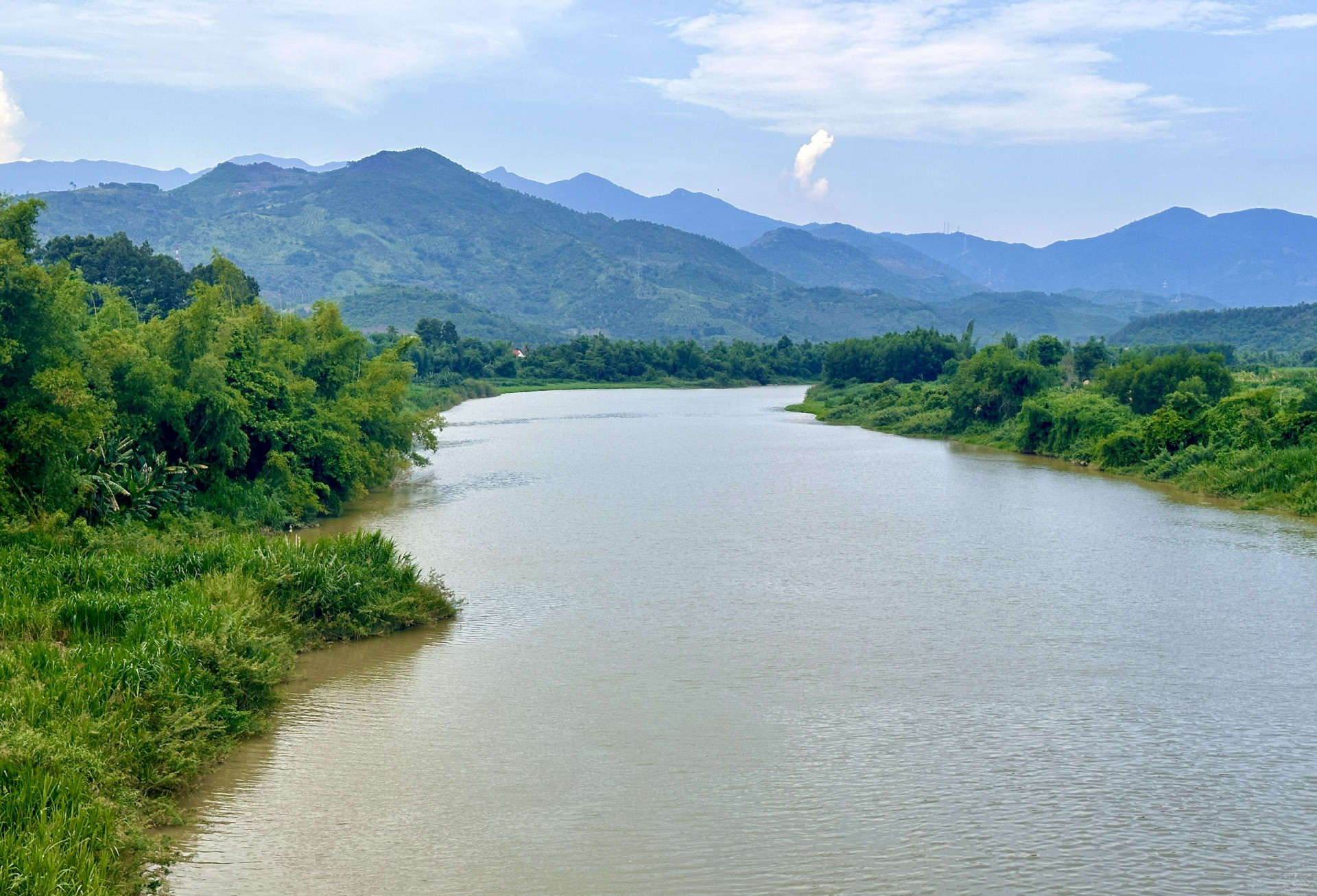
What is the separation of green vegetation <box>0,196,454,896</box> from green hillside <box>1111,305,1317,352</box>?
91.8 meters

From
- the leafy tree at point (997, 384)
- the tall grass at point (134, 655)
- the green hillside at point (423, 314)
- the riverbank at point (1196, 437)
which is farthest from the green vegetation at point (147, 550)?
the green hillside at point (423, 314)

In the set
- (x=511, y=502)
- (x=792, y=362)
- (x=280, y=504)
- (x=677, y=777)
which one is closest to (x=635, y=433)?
(x=511, y=502)

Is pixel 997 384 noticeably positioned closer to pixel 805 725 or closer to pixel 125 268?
pixel 805 725

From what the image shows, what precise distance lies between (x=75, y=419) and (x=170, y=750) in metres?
7.14

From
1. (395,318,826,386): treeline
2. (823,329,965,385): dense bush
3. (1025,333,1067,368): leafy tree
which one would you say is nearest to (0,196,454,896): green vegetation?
(1025,333,1067,368): leafy tree

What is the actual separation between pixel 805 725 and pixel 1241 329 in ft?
390

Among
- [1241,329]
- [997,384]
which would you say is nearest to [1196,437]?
[997,384]

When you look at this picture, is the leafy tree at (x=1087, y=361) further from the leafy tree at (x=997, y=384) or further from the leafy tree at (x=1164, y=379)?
the leafy tree at (x=1164, y=379)

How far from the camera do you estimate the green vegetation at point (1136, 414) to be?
2777 cm

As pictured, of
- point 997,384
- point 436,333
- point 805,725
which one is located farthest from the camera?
point 436,333

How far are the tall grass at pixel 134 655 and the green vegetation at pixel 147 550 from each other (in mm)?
24

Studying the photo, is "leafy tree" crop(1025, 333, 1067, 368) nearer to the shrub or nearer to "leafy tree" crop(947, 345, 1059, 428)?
"leafy tree" crop(947, 345, 1059, 428)

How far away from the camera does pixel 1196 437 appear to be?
3162 cm

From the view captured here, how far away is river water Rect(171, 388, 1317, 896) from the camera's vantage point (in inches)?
334
